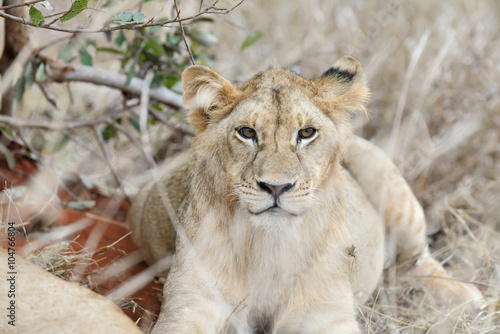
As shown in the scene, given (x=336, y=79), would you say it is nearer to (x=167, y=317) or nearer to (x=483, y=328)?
(x=167, y=317)

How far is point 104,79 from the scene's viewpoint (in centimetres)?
446

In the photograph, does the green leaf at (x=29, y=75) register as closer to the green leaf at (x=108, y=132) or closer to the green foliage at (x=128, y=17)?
the green leaf at (x=108, y=132)

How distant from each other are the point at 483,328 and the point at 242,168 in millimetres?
1685

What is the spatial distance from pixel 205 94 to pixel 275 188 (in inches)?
27.8

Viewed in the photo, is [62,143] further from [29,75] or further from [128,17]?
[128,17]

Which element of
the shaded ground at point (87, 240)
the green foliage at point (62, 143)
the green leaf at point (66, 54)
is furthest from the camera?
the green foliage at point (62, 143)

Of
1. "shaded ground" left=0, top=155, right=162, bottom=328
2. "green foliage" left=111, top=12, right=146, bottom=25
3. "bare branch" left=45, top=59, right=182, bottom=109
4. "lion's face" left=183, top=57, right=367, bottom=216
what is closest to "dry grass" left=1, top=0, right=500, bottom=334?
"shaded ground" left=0, top=155, right=162, bottom=328

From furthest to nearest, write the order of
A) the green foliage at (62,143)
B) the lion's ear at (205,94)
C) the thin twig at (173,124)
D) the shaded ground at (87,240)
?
the thin twig at (173,124)
the green foliage at (62,143)
the shaded ground at (87,240)
the lion's ear at (205,94)

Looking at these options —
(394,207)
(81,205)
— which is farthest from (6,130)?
(394,207)

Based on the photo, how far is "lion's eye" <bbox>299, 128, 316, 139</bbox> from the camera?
2.76 metres

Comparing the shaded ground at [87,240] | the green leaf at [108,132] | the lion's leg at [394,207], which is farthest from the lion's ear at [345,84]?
the green leaf at [108,132]

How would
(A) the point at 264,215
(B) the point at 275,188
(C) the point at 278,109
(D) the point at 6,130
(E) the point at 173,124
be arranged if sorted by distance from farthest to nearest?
1. (E) the point at 173,124
2. (D) the point at 6,130
3. (C) the point at 278,109
4. (A) the point at 264,215
5. (B) the point at 275,188

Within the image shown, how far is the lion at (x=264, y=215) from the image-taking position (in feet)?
8.88

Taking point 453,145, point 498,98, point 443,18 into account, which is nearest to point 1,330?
point 453,145
